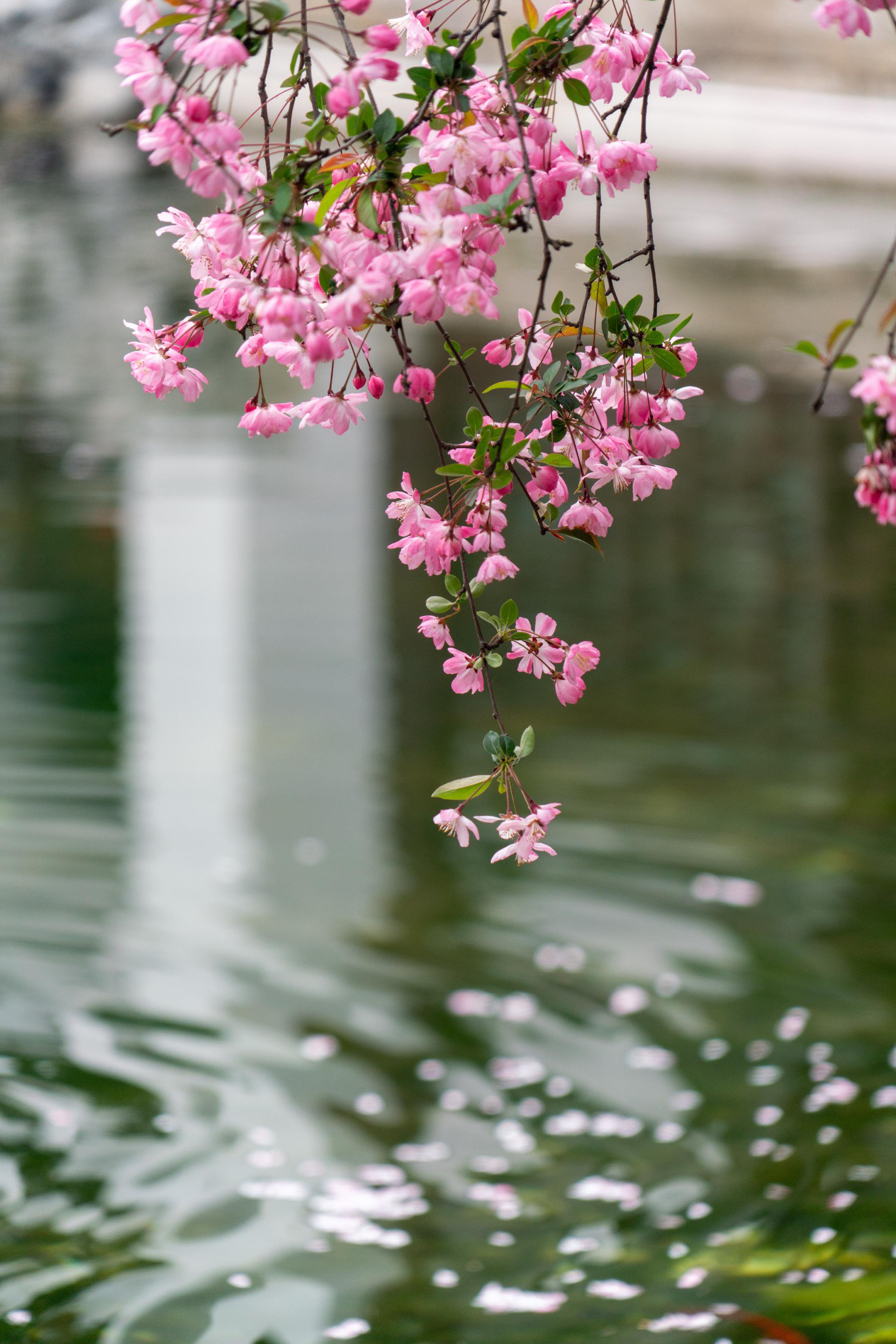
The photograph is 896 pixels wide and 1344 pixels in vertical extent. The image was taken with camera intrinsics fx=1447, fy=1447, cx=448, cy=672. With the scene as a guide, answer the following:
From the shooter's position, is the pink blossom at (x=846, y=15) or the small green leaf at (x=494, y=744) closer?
the pink blossom at (x=846, y=15)

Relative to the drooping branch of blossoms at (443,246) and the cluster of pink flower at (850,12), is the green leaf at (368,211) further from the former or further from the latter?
the cluster of pink flower at (850,12)

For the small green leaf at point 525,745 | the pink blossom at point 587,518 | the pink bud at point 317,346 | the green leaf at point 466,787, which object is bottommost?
the green leaf at point 466,787

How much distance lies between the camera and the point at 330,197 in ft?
3.06

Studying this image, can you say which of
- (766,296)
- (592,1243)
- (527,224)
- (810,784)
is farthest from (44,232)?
(527,224)

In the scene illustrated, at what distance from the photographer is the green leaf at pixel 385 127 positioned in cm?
92

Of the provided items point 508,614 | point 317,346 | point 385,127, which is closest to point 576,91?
point 385,127

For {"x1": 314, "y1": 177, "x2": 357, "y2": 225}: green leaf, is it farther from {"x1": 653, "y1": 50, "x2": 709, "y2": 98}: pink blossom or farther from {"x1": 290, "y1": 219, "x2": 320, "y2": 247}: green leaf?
{"x1": 653, "y1": 50, "x2": 709, "y2": 98}: pink blossom

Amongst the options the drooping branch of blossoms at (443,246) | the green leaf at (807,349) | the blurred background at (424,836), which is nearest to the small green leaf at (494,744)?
the drooping branch of blossoms at (443,246)

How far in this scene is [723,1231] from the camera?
1.91m

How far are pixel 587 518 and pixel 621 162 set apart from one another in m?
0.26

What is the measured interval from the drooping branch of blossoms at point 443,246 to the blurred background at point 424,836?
3.20 ft

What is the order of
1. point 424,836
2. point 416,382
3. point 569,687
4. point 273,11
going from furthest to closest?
point 424,836 < point 569,687 < point 416,382 < point 273,11

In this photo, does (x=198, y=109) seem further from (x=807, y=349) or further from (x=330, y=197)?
(x=807, y=349)

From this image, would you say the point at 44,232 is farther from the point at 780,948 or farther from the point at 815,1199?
the point at 815,1199
